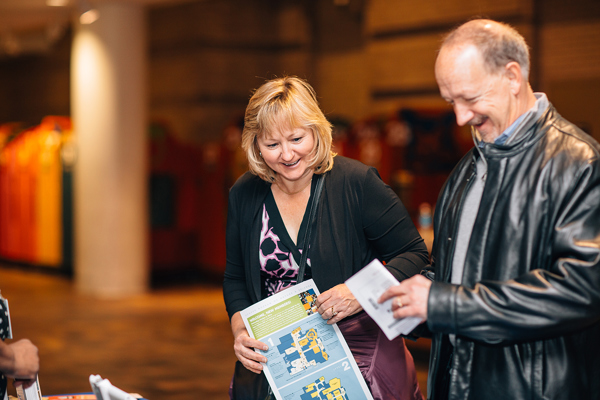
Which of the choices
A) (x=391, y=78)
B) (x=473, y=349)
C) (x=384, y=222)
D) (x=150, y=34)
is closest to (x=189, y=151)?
(x=391, y=78)

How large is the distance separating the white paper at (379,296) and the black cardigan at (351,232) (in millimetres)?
366

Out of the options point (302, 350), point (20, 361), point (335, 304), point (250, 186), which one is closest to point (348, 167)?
point (250, 186)

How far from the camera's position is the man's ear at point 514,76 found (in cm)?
153

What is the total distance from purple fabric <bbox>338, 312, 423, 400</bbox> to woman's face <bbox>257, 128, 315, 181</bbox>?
0.49 metres

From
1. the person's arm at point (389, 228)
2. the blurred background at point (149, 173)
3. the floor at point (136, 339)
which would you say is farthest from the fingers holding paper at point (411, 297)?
the blurred background at point (149, 173)

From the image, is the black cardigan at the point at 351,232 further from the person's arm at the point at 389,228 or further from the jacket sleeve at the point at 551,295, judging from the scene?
the jacket sleeve at the point at 551,295

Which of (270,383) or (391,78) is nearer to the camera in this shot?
(270,383)

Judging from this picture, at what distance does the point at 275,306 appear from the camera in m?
2.02

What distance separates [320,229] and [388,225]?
0.21m

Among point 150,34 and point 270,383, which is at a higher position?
point 150,34

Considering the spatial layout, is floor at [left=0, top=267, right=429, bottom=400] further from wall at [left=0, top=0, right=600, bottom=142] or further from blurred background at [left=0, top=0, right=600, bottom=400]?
wall at [left=0, top=0, right=600, bottom=142]

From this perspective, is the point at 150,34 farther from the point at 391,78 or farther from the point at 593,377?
the point at 593,377

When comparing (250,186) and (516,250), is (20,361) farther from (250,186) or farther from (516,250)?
(516,250)

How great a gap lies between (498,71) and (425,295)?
1.73 feet
